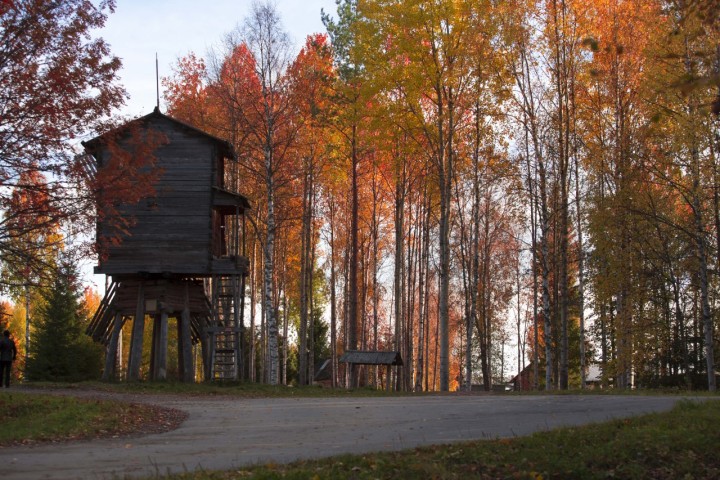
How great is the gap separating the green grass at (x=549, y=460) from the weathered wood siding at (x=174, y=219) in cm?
1669

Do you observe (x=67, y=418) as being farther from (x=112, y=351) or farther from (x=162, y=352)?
(x=112, y=351)

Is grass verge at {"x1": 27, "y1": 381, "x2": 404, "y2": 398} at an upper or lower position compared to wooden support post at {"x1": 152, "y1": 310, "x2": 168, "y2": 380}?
lower

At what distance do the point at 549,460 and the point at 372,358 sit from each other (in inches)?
681

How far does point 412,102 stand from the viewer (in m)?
24.3

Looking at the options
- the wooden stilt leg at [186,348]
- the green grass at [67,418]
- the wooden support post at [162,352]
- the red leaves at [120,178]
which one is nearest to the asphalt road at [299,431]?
the green grass at [67,418]

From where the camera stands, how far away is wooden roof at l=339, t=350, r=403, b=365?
25.5 metres

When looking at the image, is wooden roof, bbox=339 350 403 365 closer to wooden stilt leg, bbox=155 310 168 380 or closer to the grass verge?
the grass verge

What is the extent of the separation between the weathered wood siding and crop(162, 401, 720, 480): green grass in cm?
1669

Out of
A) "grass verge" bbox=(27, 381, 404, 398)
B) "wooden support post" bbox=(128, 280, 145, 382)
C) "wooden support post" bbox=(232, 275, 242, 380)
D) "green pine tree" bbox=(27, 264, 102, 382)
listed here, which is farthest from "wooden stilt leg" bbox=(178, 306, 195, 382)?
"green pine tree" bbox=(27, 264, 102, 382)

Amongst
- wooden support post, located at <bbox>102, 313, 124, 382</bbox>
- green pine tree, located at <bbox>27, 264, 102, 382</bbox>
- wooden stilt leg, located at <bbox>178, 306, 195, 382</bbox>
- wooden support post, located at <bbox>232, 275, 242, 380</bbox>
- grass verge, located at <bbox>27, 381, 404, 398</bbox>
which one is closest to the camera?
grass verge, located at <bbox>27, 381, 404, 398</bbox>

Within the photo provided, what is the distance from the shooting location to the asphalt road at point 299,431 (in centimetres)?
903

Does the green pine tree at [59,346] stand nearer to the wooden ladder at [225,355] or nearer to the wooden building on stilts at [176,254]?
the wooden building on stilts at [176,254]

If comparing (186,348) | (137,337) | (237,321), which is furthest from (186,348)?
(237,321)

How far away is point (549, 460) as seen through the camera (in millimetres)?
8562
